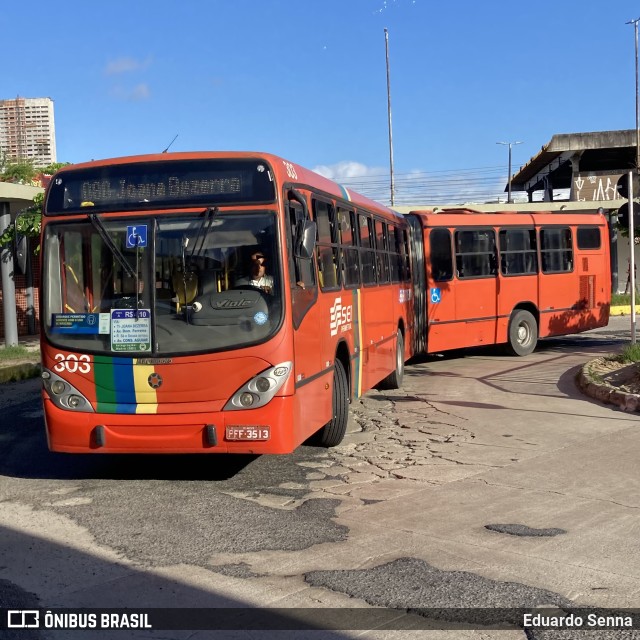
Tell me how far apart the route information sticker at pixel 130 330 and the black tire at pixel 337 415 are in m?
2.32

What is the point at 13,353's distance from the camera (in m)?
19.7

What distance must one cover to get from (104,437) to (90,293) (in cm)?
124

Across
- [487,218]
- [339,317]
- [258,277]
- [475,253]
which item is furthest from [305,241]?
[487,218]

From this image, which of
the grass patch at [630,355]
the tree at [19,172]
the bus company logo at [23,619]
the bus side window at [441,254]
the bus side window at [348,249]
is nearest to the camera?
the bus company logo at [23,619]

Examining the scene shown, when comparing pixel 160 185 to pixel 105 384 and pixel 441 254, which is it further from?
pixel 441 254

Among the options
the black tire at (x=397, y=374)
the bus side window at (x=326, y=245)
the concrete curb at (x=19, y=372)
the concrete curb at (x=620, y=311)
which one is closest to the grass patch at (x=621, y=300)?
the concrete curb at (x=620, y=311)

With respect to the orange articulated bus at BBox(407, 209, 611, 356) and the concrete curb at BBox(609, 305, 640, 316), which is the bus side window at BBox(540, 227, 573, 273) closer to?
the orange articulated bus at BBox(407, 209, 611, 356)

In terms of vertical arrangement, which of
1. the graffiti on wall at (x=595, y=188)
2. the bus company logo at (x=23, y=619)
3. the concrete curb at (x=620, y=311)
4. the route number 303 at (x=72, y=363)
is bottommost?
the bus company logo at (x=23, y=619)

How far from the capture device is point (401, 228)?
15.0 m

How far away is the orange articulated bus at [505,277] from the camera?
16.8m

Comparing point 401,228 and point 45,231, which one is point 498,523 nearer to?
point 45,231

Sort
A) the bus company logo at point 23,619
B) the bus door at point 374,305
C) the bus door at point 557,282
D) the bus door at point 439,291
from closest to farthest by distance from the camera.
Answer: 1. the bus company logo at point 23,619
2. the bus door at point 374,305
3. the bus door at point 439,291
4. the bus door at point 557,282

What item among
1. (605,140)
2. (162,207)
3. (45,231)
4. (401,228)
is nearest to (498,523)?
(162,207)

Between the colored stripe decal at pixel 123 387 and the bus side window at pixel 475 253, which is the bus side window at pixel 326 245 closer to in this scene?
the colored stripe decal at pixel 123 387
